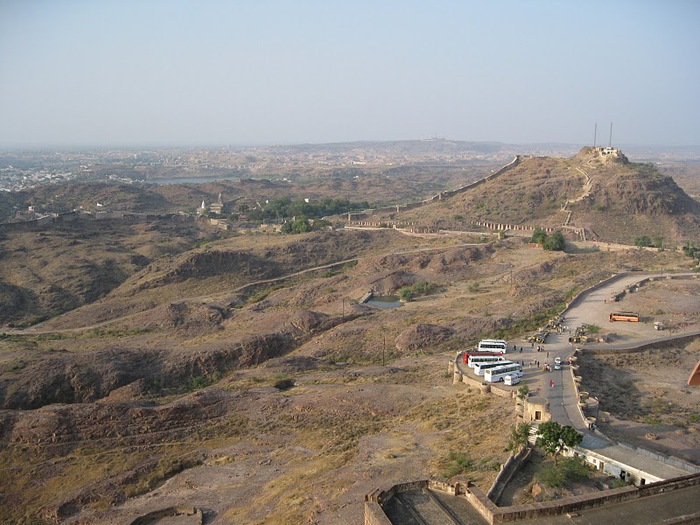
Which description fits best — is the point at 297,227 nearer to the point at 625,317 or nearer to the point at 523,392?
the point at 625,317

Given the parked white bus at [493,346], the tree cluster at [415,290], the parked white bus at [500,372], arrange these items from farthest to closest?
the tree cluster at [415,290] → the parked white bus at [493,346] → the parked white bus at [500,372]

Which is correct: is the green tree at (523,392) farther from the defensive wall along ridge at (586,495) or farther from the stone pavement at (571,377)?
the stone pavement at (571,377)

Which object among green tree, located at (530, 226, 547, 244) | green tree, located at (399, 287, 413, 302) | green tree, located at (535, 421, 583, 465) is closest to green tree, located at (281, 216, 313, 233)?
green tree, located at (530, 226, 547, 244)

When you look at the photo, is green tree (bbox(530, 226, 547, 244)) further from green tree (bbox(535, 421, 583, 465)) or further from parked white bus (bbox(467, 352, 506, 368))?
green tree (bbox(535, 421, 583, 465))

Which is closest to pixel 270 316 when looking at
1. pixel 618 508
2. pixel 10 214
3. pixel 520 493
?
pixel 520 493

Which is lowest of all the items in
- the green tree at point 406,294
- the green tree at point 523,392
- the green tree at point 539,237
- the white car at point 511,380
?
the green tree at point 406,294

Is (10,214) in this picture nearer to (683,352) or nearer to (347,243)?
(347,243)

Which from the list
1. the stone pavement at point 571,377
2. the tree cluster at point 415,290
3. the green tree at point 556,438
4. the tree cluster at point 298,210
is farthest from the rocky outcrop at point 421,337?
the tree cluster at point 298,210
